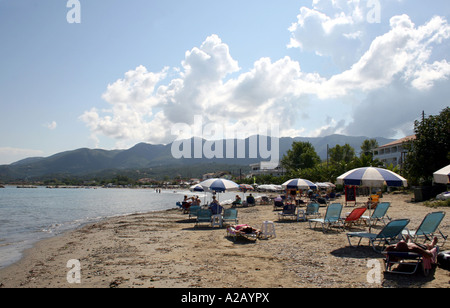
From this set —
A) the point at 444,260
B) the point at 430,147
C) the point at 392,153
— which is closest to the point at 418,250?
the point at 444,260

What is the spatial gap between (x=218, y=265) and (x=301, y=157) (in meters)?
76.4

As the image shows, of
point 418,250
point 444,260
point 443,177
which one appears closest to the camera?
point 418,250

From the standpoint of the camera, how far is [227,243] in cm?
1008

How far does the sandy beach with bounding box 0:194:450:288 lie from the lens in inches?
228

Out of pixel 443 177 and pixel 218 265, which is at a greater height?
pixel 443 177

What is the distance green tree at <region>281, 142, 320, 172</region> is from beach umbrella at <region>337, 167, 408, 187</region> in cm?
7184

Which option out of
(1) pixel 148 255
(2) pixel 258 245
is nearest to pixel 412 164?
(2) pixel 258 245

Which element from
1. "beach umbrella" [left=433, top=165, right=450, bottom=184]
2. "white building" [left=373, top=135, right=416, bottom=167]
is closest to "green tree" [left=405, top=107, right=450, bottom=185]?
"beach umbrella" [left=433, top=165, right=450, bottom=184]

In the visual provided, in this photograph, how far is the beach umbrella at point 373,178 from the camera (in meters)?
9.35

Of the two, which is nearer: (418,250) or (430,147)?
(418,250)

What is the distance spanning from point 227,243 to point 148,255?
253cm

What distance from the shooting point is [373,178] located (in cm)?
945

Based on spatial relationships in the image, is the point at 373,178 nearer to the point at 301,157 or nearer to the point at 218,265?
the point at 218,265
